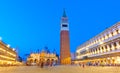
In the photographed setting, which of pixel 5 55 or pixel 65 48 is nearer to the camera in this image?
pixel 5 55

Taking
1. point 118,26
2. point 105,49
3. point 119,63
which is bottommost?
point 119,63

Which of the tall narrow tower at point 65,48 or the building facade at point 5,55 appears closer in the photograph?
the building facade at point 5,55

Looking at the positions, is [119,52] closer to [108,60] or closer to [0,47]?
[108,60]

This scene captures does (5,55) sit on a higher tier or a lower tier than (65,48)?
A: lower

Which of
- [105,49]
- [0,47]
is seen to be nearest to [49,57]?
[0,47]

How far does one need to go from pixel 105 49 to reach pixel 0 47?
48.4 m

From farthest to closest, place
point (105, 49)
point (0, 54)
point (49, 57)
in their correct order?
point (49, 57), point (0, 54), point (105, 49)

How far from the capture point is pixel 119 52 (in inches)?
2584

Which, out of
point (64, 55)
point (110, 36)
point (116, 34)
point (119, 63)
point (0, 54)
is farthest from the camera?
point (64, 55)

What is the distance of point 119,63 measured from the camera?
214 ft

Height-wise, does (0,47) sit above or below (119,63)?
above

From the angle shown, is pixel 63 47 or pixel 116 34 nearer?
pixel 116 34

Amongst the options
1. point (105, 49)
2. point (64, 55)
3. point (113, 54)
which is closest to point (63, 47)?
point (64, 55)

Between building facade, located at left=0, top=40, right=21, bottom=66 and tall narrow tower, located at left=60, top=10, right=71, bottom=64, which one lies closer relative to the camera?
building facade, located at left=0, top=40, right=21, bottom=66
